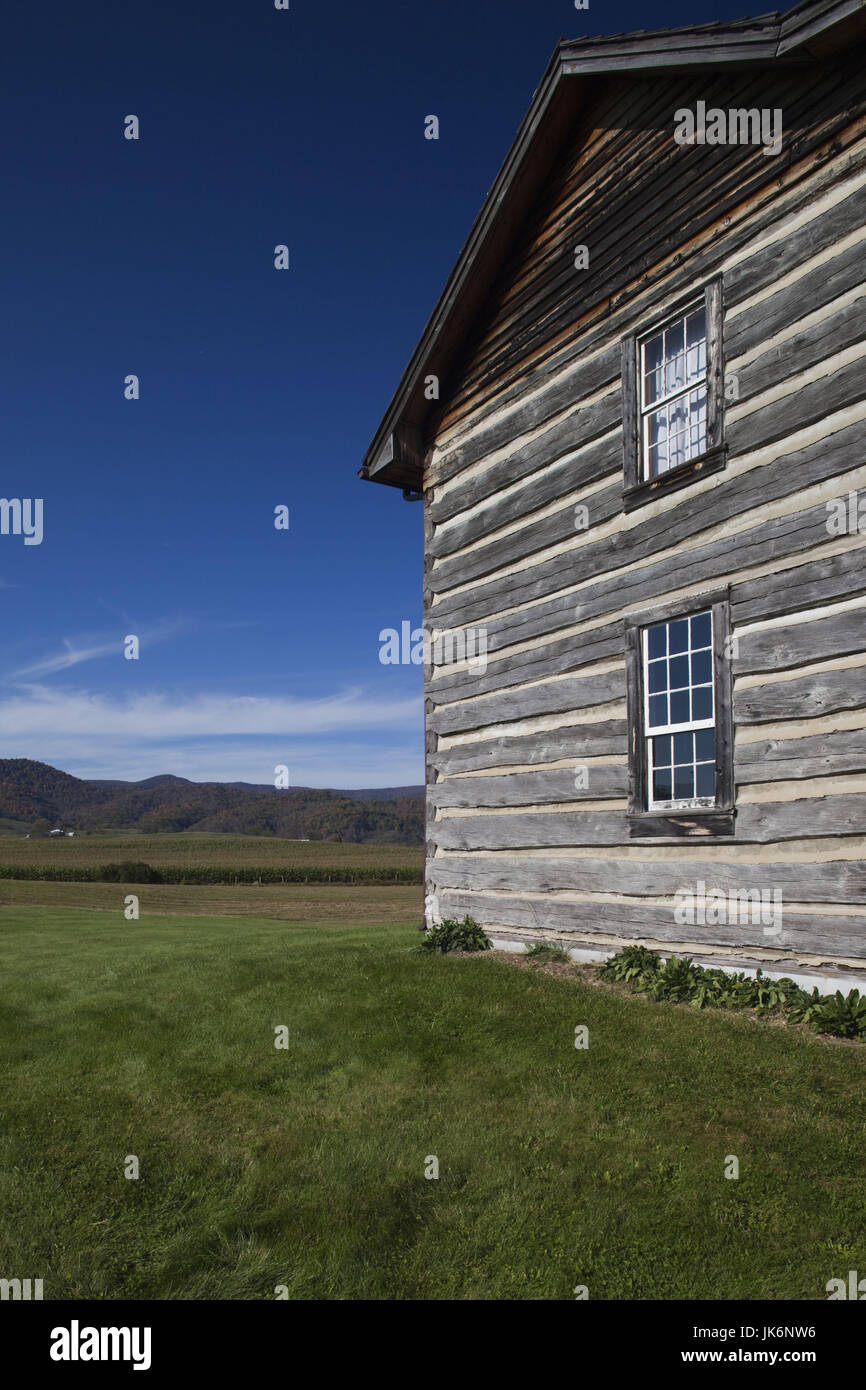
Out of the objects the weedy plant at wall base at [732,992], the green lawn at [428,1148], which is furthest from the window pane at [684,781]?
the green lawn at [428,1148]

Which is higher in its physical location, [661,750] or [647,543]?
[647,543]

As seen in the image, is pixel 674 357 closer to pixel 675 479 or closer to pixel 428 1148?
pixel 675 479

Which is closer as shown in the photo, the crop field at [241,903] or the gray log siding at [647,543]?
the gray log siding at [647,543]

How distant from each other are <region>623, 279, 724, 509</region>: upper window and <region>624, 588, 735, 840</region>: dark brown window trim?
141 cm

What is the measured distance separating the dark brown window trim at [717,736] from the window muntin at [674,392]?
1607 mm

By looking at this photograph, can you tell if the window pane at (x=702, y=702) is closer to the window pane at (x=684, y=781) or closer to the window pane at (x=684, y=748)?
the window pane at (x=684, y=748)

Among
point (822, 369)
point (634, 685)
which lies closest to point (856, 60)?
point (822, 369)

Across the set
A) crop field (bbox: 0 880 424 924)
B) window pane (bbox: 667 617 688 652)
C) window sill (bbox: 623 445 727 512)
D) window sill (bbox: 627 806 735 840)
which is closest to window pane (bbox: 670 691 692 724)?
window pane (bbox: 667 617 688 652)

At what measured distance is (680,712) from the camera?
9367 mm

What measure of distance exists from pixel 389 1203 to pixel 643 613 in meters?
6.67

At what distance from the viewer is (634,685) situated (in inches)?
386

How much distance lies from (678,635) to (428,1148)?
5.93 metres

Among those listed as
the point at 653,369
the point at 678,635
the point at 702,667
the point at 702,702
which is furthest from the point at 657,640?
the point at 653,369

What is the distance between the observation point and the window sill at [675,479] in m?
9.08
